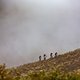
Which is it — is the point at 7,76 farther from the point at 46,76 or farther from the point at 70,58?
the point at 70,58

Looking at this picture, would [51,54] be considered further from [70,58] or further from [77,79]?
[77,79]

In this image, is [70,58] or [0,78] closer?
[0,78]

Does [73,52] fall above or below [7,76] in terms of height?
above

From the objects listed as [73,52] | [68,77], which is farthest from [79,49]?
[68,77]

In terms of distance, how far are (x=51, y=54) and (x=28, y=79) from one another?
43404 millimetres

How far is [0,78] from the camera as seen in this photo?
1553 cm

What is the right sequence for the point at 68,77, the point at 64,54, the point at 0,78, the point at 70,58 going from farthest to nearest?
1. the point at 64,54
2. the point at 70,58
3. the point at 68,77
4. the point at 0,78

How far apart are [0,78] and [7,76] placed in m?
0.37

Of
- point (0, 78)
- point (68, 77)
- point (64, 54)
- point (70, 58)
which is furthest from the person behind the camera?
point (64, 54)

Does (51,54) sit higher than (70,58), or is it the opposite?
(51,54)

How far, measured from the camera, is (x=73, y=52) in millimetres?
56656

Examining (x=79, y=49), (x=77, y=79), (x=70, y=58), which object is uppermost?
(x=79, y=49)

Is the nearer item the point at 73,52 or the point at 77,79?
the point at 77,79

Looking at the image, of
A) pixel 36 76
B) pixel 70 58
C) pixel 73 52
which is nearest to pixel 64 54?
pixel 73 52
